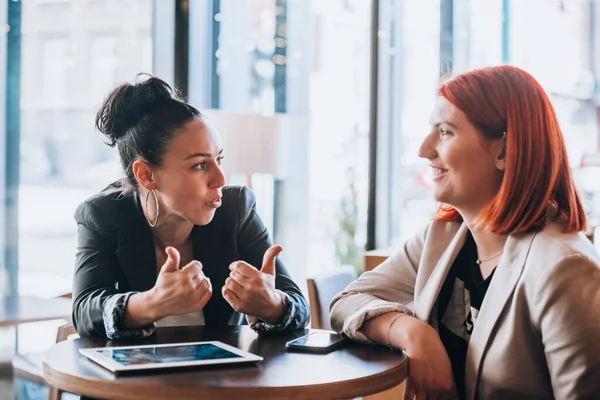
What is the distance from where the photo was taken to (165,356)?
5.55 ft

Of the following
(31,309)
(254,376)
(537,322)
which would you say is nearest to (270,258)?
(254,376)

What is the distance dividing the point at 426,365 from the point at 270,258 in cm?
46

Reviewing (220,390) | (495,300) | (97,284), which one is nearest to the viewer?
(220,390)

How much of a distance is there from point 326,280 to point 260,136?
39.0 inches

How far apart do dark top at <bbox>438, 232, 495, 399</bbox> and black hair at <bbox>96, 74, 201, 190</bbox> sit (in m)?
0.83

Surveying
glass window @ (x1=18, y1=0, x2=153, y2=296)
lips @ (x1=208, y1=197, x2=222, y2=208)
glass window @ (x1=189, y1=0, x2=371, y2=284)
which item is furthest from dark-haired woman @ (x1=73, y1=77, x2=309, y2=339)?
glass window @ (x1=189, y1=0, x2=371, y2=284)

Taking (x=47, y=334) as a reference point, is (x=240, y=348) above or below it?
above

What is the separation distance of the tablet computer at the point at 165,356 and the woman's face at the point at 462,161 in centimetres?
62

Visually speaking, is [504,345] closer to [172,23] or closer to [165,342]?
[165,342]

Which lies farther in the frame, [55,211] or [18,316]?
[55,211]

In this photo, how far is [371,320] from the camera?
6.32 ft

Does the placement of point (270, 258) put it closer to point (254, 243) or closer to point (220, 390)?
point (254, 243)

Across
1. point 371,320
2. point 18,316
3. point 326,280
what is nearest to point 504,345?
point 371,320

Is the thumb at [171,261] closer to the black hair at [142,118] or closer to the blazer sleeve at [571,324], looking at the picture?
the black hair at [142,118]
